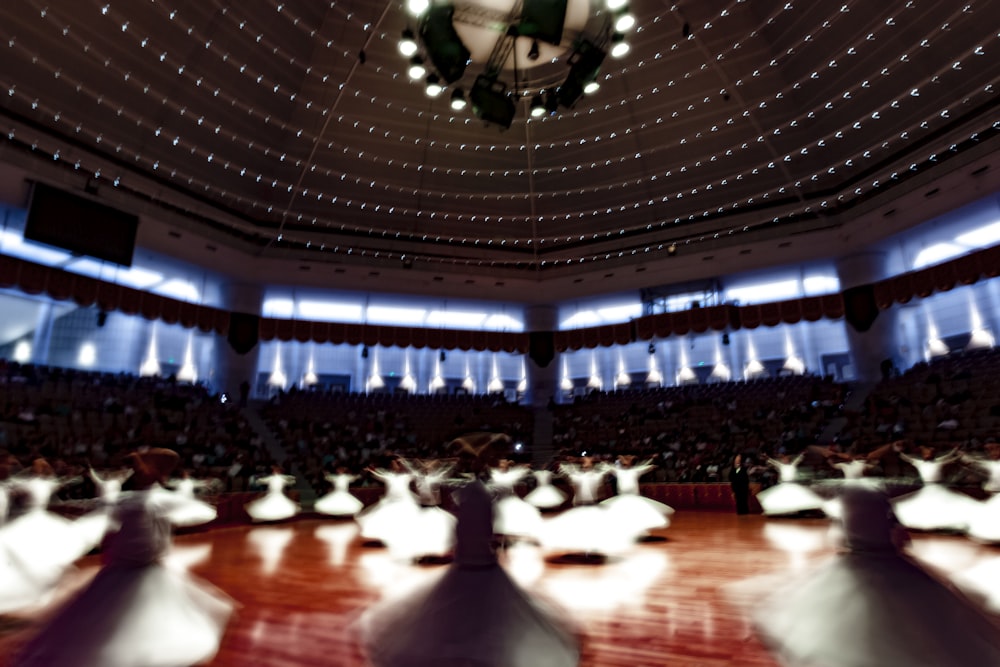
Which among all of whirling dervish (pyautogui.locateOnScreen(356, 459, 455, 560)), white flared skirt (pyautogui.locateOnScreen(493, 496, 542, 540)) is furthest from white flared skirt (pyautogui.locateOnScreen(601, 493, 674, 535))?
whirling dervish (pyautogui.locateOnScreen(356, 459, 455, 560))

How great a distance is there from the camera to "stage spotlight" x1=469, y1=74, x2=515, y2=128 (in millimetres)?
11617

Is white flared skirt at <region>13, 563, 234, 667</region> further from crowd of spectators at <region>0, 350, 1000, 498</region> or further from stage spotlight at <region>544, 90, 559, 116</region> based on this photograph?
stage spotlight at <region>544, 90, 559, 116</region>

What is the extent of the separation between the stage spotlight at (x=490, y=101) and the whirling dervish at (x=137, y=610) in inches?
392

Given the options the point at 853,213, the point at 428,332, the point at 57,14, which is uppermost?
the point at 57,14

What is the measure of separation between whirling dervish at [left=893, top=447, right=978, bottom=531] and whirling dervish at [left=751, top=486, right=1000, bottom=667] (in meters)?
6.97

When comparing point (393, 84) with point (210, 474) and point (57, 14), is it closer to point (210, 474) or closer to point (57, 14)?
point (57, 14)

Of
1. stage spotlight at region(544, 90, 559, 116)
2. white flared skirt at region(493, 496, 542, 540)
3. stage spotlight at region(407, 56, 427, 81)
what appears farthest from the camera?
stage spotlight at region(544, 90, 559, 116)

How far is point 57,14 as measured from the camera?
11227 millimetres

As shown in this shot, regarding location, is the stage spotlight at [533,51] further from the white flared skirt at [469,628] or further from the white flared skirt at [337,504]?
the white flared skirt at [469,628]

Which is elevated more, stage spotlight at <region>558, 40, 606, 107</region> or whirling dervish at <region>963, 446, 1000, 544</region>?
stage spotlight at <region>558, 40, 606, 107</region>

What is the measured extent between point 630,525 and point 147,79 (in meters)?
13.7

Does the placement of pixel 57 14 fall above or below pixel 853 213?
above

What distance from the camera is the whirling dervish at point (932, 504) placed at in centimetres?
884

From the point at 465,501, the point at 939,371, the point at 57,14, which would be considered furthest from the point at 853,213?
the point at 57,14
